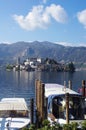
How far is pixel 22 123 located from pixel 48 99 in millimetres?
3375

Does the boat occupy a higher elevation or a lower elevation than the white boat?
lower

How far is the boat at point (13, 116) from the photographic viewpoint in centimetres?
2823

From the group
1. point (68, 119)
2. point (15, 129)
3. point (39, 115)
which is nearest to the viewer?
point (68, 119)

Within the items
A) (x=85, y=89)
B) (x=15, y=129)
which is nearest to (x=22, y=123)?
(x=15, y=129)

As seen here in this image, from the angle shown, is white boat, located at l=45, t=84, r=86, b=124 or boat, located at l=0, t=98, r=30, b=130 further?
boat, located at l=0, t=98, r=30, b=130

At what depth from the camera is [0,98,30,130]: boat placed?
1111 inches

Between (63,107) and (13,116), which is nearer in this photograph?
(63,107)

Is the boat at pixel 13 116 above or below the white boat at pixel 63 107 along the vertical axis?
below

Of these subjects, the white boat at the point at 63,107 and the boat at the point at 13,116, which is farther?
the boat at the point at 13,116

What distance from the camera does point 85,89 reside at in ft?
114

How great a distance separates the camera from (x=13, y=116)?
33.2 m

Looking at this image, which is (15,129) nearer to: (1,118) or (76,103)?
(1,118)

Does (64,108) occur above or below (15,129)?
above

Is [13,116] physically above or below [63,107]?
below
